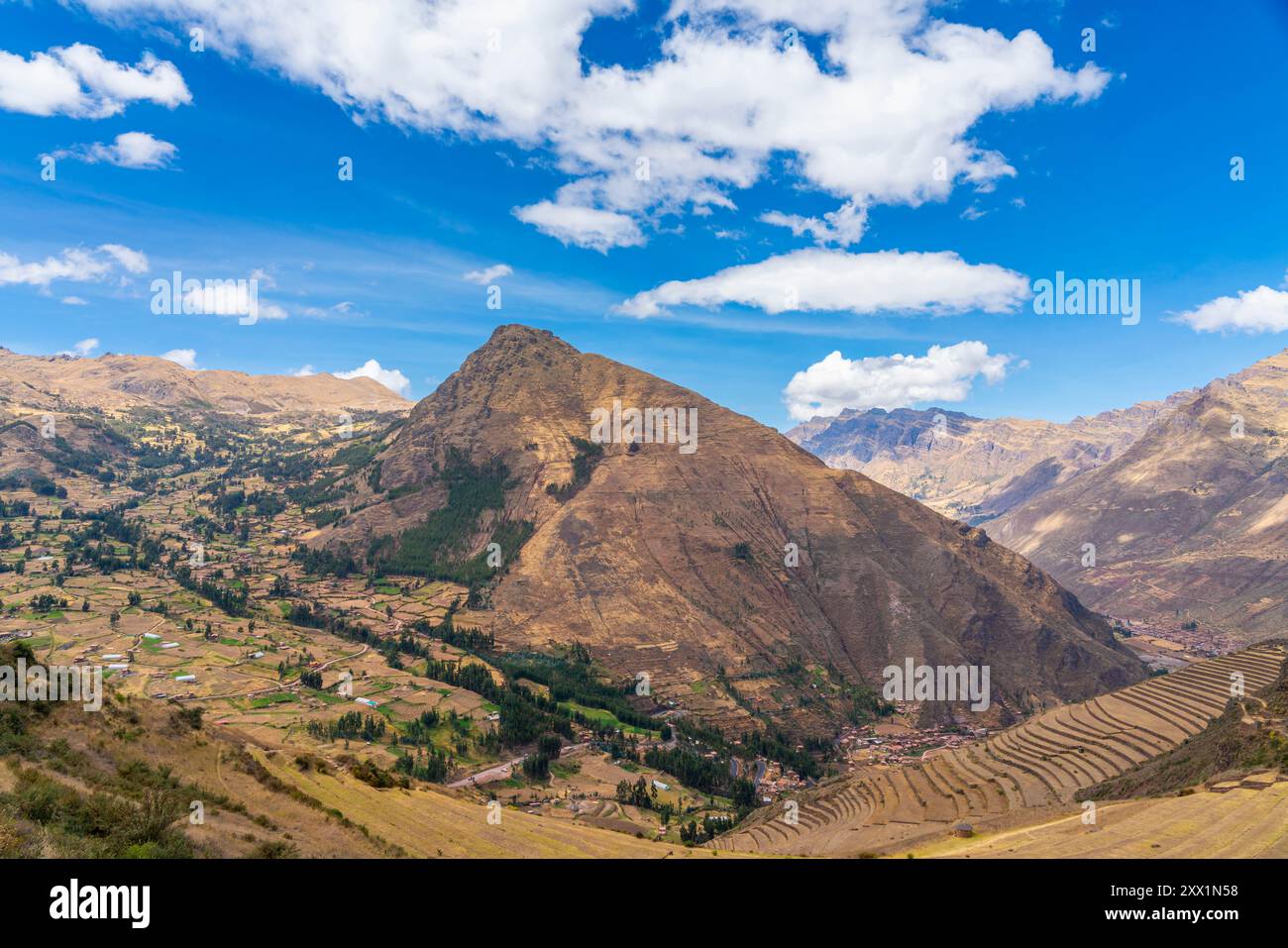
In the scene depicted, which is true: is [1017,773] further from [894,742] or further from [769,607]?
[769,607]

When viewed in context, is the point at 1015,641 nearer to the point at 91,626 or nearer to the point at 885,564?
the point at 885,564

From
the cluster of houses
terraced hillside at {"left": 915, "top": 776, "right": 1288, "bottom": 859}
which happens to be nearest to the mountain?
the cluster of houses

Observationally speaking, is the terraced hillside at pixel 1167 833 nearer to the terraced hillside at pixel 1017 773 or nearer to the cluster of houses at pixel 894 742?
the terraced hillside at pixel 1017 773

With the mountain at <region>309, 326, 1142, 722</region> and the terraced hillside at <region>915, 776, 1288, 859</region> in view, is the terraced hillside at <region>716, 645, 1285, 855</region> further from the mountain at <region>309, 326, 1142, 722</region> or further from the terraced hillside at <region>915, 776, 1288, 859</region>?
the mountain at <region>309, 326, 1142, 722</region>

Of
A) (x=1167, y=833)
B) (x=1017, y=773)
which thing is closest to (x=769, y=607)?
(x=1017, y=773)

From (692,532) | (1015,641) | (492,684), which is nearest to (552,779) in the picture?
(492,684)

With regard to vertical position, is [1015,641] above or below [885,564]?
below

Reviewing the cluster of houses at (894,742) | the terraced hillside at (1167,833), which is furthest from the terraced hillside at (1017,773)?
the cluster of houses at (894,742)

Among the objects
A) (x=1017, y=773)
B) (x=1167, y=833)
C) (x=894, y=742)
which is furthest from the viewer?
(x=894, y=742)
